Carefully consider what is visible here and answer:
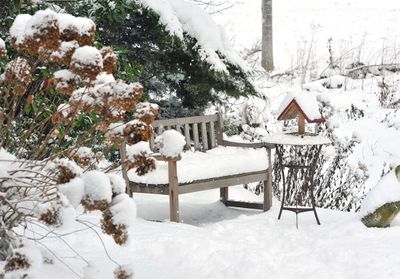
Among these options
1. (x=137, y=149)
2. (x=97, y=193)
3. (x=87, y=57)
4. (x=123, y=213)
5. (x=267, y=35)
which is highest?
(x=267, y=35)

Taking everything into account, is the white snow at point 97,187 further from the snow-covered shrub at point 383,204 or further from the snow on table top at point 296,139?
the snow-covered shrub at point 383,204

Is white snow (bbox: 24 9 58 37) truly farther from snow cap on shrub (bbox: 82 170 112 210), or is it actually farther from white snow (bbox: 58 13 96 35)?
snow cap on shrub (bbox: 82 170 112 210)

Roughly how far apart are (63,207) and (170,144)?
1208 mm

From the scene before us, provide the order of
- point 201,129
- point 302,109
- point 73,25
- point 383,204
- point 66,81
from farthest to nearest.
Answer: point 201,129 → point 302,109 → point 383,204 → point 66,81 → point 73,25

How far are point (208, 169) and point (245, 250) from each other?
1.13m

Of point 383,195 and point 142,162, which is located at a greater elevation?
point 142,162

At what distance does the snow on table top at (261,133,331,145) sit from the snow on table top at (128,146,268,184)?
0.44m

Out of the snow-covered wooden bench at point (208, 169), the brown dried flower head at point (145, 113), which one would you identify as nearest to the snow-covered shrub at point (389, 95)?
the snow-covered wooden bench at point (208, 169)

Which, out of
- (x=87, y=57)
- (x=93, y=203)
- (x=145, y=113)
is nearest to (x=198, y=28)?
(x=145, y=113)

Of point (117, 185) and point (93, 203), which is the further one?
point (117, 185)

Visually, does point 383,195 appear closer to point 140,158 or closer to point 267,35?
point 140,158

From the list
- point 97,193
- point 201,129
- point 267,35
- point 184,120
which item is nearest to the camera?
point 97,193

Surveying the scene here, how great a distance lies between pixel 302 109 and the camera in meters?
5.30

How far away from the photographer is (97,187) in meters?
2.71
